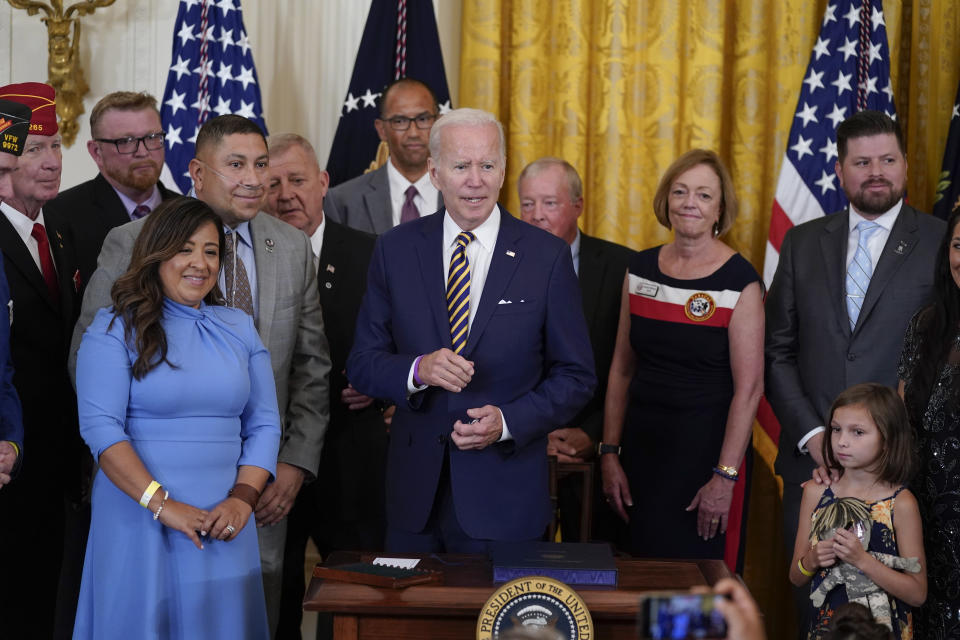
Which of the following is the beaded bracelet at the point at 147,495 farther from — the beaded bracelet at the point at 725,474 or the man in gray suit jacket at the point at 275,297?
the beaded bracelet at the point at 725,474

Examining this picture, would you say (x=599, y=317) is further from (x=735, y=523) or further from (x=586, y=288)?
(x=735, y=523)

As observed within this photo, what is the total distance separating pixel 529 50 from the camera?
17.5 feet

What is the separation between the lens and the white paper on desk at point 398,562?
2525 mm

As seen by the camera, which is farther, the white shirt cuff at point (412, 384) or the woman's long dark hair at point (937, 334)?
the woman's long dark hair at point (937, 334)

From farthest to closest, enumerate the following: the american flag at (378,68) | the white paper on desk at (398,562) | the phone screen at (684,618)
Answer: the american flag at (378,68) < the white paper on desk at (398,562) < the phone screen at (684,618)

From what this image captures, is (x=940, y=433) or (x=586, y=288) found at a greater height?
(x=586, y=288)

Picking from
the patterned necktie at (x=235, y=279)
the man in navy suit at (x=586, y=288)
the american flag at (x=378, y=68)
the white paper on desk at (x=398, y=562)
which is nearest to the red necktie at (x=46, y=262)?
the patterned necktie at (x=235, y=279)

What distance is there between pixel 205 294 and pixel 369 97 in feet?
7.75

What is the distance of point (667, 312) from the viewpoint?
384 cm

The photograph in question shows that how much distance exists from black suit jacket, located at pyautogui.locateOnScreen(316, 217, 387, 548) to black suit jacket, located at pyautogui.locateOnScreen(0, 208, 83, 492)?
85 cm

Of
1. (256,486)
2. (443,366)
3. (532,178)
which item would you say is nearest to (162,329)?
(256,486)

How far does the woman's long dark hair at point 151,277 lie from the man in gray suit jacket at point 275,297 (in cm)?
32

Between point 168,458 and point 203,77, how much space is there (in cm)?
266

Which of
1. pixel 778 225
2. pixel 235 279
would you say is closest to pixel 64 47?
pixel 235 279
